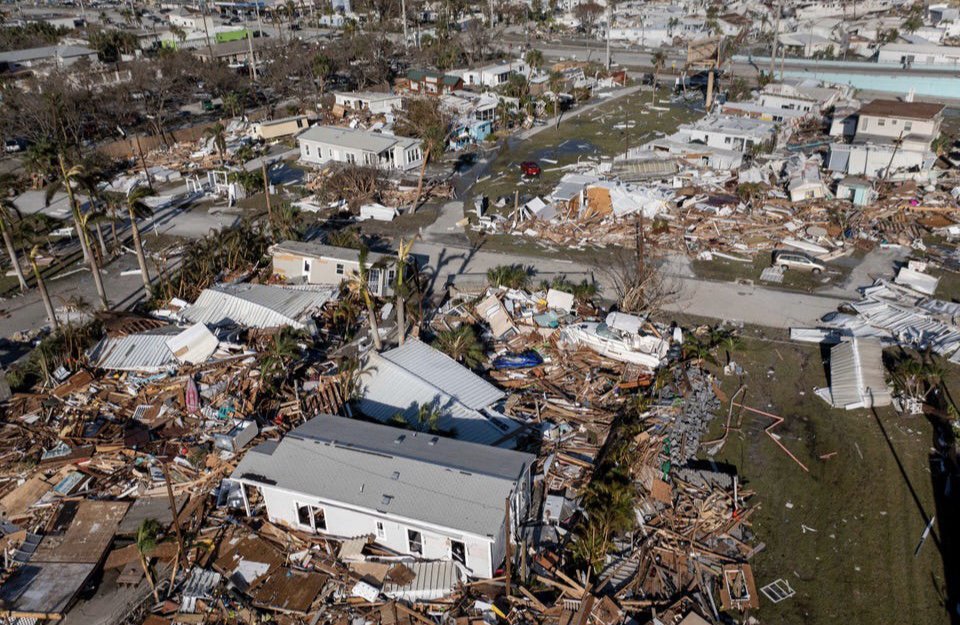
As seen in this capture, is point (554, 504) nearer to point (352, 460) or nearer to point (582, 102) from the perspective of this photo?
point (352, 460)

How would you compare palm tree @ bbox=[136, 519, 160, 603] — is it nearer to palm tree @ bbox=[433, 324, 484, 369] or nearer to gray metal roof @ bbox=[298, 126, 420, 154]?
palm tree @ bbox=[433, 324, 484, 369]

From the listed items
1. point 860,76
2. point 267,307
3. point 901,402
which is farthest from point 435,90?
point 901,402

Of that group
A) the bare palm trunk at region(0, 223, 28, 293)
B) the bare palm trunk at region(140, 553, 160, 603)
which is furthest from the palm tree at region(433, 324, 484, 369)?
the bare palm trunk at region(0, 223, 28, 293)

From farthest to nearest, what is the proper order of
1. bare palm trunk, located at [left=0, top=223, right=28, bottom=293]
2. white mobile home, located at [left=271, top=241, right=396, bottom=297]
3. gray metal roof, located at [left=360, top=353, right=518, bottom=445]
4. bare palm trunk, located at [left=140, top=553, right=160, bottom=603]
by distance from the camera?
white mobile home, located at [left=271, top=241, right=396, bottom=297]
bare palm trunk, located at [left=0, top=223, right=28, bottom=293]
gray metal roof, located at [left=360, top=353, right=518, bottom=445]
bare palm trunk, located at [left=140, top=553, right=160, bottom=603]

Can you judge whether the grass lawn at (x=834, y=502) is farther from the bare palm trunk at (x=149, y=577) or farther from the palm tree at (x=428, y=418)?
the bare palm trunk at (x=149, y=577)

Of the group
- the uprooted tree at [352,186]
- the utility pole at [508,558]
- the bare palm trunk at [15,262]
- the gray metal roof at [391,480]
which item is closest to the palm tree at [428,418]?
the gray metal roof at [391,480]

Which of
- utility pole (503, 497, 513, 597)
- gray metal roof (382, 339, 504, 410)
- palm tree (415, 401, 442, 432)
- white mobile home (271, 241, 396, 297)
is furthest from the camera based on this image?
white mobile home (271, 241, 396, 297)

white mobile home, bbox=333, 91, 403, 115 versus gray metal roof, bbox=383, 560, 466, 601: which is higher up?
white mobile home, bbox=333, 91, 403, 115
